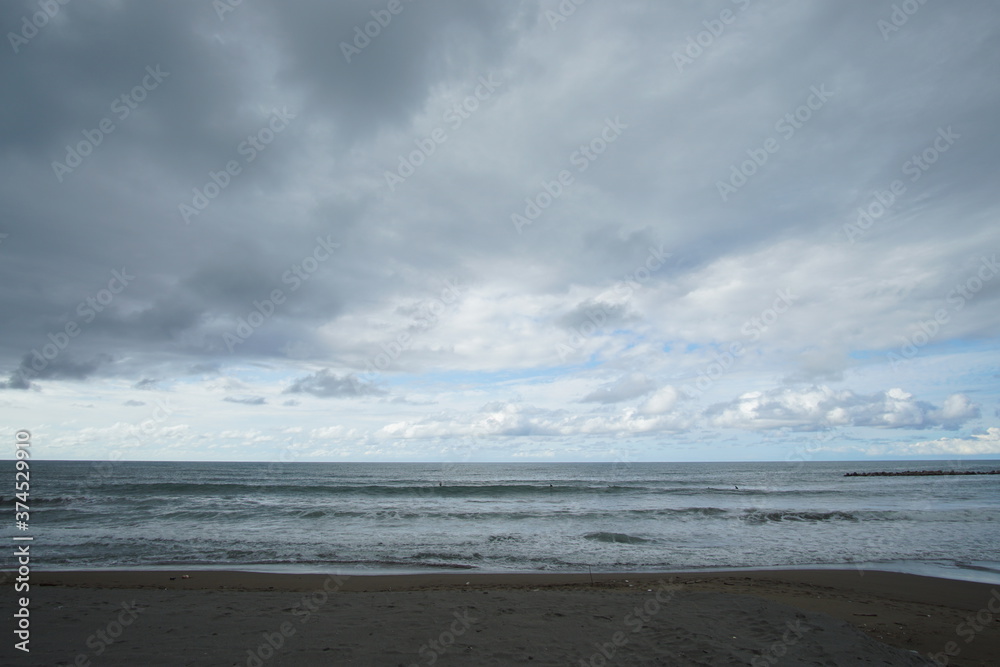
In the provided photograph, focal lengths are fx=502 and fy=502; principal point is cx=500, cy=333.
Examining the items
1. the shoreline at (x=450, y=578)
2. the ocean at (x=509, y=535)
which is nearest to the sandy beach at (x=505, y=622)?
the shoreline at (x=450, y=578)

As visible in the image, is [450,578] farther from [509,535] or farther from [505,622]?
[509,535]

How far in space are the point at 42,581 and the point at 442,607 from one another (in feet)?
33.7

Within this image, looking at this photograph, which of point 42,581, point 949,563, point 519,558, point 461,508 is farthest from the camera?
point 461,508

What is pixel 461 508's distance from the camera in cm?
3222

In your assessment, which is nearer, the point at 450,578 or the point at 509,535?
the point at 450,578

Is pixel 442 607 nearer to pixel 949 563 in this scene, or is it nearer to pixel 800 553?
pixel 800 553

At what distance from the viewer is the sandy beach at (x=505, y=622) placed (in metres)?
6.93

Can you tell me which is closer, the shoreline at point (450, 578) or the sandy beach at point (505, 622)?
the sandy beach at point (505, 622)

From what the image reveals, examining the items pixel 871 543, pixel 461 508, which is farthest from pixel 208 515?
pixel 871 543

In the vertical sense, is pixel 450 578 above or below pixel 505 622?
below

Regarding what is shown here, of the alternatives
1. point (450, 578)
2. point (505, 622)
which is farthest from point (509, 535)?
point (505, 622)

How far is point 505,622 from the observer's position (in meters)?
8.34

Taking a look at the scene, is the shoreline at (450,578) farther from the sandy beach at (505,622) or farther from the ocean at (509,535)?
the ocean at (509,535)

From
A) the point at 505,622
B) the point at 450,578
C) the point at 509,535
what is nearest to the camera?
the point at 505,622
